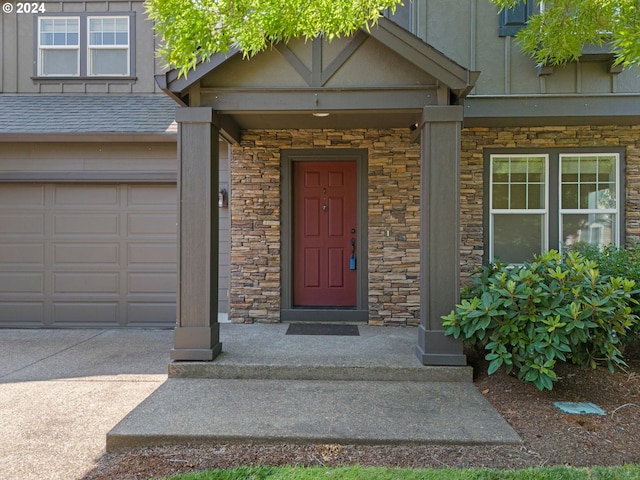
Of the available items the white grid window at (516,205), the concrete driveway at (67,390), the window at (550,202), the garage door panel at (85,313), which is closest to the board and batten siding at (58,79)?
the garage door panel at (85,313)

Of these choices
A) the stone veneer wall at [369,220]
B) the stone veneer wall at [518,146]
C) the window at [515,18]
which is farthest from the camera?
the stone veneer wall at [369,220]

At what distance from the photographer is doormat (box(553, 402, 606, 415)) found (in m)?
3.54

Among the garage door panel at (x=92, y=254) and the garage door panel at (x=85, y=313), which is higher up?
the garage door panel at (x=92, y=254)

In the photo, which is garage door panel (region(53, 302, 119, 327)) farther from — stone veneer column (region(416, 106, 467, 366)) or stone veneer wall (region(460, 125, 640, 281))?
stone veneer wall (region(460, 125, 640, 281))

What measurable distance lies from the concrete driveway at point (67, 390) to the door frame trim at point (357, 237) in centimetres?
178

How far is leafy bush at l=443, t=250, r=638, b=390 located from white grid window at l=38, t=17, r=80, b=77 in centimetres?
719

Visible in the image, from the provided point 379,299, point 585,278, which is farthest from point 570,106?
point 379,299

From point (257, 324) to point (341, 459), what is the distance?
129 inches

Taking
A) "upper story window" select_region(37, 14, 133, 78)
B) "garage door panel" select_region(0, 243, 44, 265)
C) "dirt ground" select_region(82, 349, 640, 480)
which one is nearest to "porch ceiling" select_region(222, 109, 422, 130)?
"upper story window" select_region(37, 14, 133, 78)

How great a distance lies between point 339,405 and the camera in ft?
11.8

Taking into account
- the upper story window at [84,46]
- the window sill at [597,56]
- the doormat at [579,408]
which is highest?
the upper story window at [84,46]

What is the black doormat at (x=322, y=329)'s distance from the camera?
5.45 metres

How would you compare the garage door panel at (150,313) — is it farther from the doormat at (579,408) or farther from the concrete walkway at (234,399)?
the doormat at (579,408)

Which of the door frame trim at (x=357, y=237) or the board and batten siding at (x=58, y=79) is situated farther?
the board and batten siding at (x=58, y=79)
